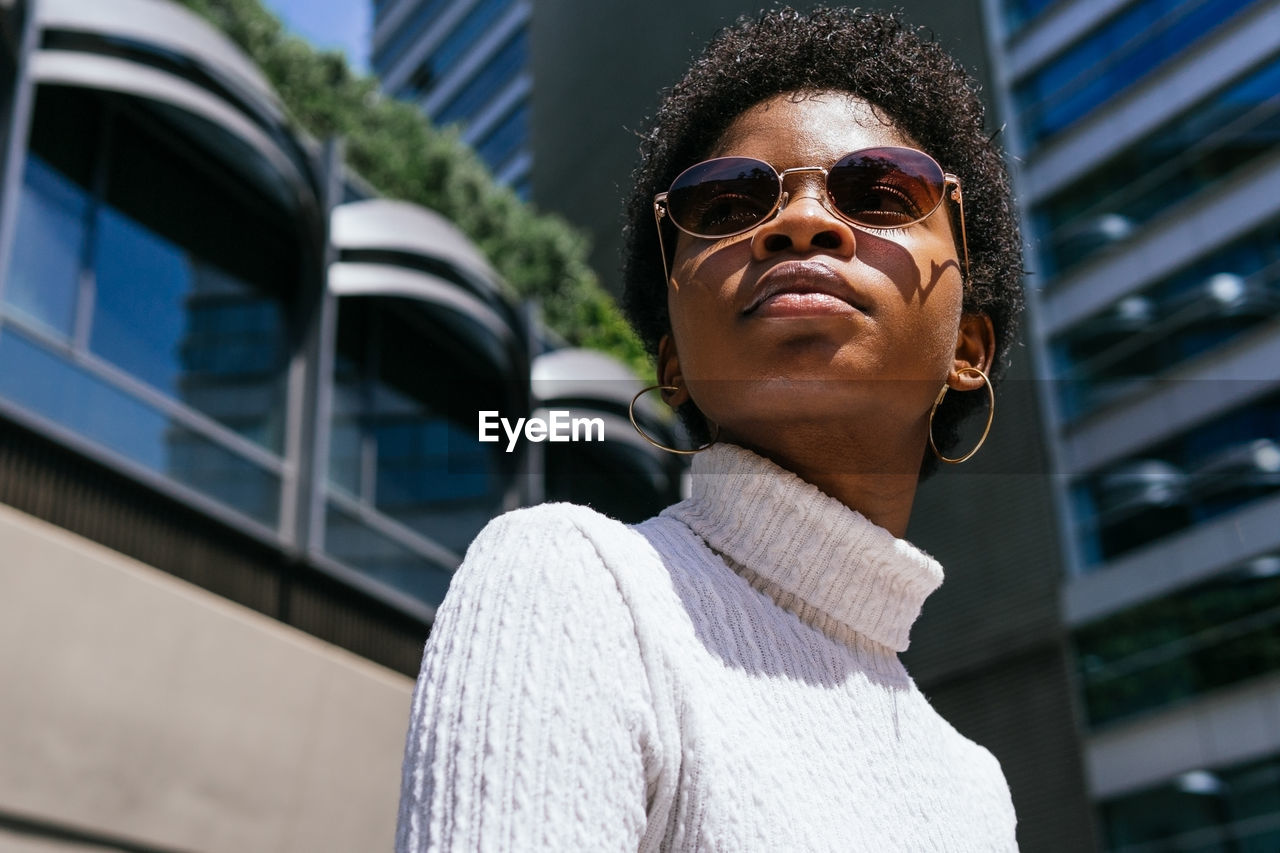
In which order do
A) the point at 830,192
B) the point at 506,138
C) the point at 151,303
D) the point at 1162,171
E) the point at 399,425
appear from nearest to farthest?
the point at 830,192 → the point at 151,303 → the point at 399,425 → the point at 1162,171 → the point at 506,138

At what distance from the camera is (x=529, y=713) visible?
1.00 metres

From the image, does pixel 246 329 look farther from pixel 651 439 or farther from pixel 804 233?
pixel 804 233

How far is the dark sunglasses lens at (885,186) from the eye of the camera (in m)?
1.51

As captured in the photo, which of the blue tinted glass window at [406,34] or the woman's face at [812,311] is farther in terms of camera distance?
the blue tinted glass window at [406,34]

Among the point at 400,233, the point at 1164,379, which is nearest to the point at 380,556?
the point at 400,233

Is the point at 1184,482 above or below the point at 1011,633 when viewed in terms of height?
above

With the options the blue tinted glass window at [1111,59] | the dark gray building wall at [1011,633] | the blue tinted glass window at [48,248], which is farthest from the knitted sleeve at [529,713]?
the blue tinted glass window at [1111,59]

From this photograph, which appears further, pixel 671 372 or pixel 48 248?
pixel 48 248

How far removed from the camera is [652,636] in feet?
3.76

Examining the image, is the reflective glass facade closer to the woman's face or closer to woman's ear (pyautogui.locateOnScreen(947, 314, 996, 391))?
woman's ear (pyautogui.locateOnScreen(947, 314, 996, 391))

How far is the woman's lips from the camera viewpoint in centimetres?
139

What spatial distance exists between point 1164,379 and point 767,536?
20.7m

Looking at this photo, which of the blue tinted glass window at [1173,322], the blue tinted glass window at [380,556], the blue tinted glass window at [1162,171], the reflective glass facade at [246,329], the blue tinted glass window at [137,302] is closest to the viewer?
the reflective glass facade at [246,329]

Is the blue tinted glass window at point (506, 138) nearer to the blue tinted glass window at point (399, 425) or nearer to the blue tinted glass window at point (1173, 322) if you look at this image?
the blue tinted glass window at point (1173, 322)
